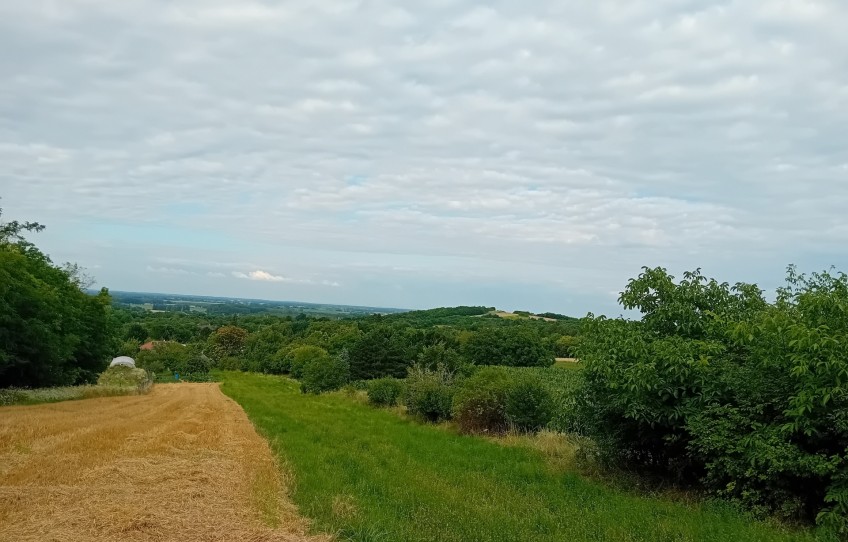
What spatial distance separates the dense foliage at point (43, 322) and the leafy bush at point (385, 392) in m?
17.0

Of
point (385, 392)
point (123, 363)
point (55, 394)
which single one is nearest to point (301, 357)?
point (123, 363)

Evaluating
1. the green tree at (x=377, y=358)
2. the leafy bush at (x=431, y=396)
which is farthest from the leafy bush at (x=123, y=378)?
the leafy bush at (x=431, y=396)

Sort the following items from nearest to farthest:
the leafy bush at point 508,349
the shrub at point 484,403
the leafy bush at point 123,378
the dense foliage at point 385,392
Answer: the shrub at point 484,403 → the dense foliage at point 385,392 → the leafy bush at point 123,378 → the leafy bush at point 508,349

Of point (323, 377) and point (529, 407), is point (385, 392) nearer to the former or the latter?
point (529, 407)

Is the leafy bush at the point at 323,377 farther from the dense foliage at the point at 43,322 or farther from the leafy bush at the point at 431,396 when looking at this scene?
the leafy bush at the point at 431,396

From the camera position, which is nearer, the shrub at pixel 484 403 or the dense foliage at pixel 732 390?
the dense foliage at pixel 732 390

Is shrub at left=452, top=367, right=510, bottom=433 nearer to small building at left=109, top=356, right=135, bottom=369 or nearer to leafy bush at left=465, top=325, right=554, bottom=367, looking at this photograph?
small building at left=109, top=356, right=135, bottom=369

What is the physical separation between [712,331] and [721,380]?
1.41m

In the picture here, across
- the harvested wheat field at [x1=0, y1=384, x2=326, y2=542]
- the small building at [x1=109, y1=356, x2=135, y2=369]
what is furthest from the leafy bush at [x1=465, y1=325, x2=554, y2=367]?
the harvested wheat field at [x1=0, y1=384, x2=326, y2=542]

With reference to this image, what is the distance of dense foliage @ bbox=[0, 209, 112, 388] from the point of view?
31406mm

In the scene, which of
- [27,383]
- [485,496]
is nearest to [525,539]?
[485,496]

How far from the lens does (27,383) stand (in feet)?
126

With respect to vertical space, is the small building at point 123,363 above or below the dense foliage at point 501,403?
below

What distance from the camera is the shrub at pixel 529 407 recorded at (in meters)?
22.0
